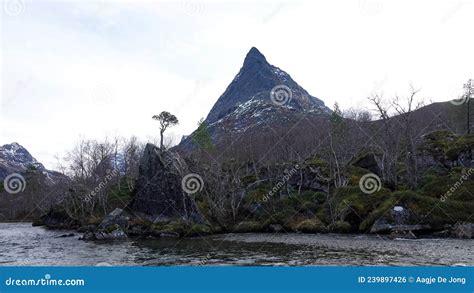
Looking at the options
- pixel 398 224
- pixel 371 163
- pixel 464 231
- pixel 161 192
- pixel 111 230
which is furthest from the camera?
pixel 371 163

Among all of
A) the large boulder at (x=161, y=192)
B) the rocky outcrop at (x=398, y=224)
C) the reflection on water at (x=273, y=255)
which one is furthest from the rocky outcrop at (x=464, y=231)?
the large boulder at (x=161, y=192)

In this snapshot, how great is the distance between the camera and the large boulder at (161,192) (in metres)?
60.1

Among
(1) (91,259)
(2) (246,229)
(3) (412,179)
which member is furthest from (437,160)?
(1) (91,259)

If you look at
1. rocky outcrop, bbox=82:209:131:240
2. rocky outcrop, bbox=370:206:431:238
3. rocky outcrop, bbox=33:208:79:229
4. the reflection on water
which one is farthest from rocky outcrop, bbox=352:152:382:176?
rocky outcrop, bbox=33:208:79:229

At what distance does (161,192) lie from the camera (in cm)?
6219

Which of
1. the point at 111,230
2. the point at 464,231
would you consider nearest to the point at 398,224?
the point at 464,231

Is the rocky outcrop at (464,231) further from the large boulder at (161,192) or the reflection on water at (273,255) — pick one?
the large boulder at (161,192)

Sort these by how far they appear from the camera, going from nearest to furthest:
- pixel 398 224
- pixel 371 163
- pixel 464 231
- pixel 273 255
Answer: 1. pixel 273 255
2. pixel 464 231
3. pixel 398 224
4. pixel 371 163

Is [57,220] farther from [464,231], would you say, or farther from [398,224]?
[464,231]

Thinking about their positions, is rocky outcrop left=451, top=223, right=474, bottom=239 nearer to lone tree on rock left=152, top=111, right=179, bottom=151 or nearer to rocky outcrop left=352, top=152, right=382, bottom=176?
rocky outcrop left=352, top=152, right=382, bottom=176

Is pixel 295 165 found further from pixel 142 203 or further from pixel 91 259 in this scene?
pixel 91 259

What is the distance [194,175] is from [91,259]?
40.3 m

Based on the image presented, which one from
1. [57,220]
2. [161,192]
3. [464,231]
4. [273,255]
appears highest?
[161,192]

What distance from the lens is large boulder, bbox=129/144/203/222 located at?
197 ft
